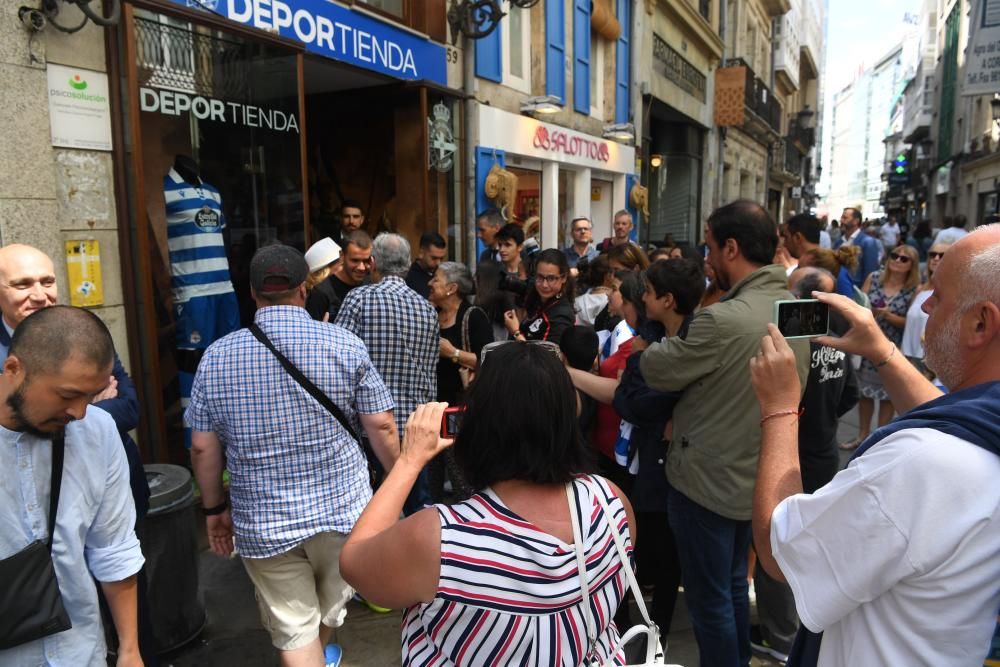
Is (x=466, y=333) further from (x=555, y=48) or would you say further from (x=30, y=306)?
(x=555, y=48)

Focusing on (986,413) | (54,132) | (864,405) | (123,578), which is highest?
(54,132)

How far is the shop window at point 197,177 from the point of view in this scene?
15.1ft

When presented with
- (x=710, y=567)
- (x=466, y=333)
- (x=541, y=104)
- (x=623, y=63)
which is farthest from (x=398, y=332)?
(x=623, y=63)

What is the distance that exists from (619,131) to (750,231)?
10.5 m

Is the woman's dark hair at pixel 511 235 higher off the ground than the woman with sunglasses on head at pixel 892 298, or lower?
higher

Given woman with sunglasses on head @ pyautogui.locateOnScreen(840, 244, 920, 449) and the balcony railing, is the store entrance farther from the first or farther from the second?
the balcony railing

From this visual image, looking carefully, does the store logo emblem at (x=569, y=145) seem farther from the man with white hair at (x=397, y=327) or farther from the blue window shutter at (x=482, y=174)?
the man with white hair at (x=397, y=327)

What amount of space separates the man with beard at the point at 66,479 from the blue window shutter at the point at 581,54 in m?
10.6

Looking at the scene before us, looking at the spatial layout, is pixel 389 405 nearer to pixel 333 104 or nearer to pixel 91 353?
pixel 91 353

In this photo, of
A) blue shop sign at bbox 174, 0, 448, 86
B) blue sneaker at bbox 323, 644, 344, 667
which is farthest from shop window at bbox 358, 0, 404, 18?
blue sneaker at bbox 323, 644, 344, 667

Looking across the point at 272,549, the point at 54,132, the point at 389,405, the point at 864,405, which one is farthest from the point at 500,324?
the point at 864,405

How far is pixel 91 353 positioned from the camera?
5.69 ft

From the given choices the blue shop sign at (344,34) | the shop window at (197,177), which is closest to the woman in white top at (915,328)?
the shop window at (197,177)

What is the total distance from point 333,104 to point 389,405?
6.59m
